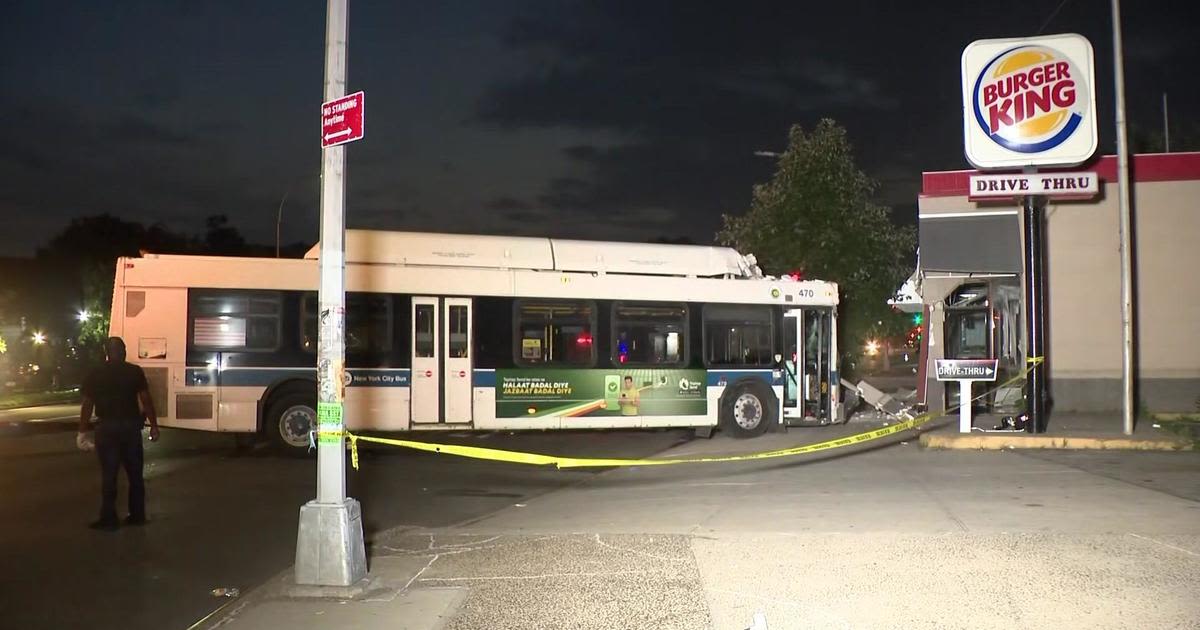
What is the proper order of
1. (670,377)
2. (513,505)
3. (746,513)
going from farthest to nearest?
1. (670,377)
2. (513,505)
3. (746,513)

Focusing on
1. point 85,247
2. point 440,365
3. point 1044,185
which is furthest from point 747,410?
point 85,247

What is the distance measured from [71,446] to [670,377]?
1076 cm

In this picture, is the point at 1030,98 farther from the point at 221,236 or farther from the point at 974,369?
the point at 221,236

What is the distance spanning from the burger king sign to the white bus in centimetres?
402

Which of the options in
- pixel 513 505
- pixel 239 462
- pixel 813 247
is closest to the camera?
pixel 513 505

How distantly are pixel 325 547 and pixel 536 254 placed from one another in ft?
33.2

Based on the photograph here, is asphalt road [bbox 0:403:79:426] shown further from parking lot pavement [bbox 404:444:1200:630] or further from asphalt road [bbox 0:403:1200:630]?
parking lot pavement [bbox 404:444:1200:630]

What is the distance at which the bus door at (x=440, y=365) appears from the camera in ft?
51.4

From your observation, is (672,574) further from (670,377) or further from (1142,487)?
(670,377)

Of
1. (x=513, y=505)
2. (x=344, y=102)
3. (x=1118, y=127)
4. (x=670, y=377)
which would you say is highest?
(x=1118, y=127)

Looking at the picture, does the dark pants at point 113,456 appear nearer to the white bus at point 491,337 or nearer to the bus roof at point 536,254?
the white bus at point 491,337

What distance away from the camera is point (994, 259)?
20.4 m

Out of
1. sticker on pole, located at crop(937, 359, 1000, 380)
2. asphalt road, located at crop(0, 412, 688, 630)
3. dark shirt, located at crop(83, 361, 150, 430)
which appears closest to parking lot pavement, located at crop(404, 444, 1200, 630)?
asphalt road, located at crop(0, 412, 688, 630)

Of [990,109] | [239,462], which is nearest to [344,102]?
[239,462]
